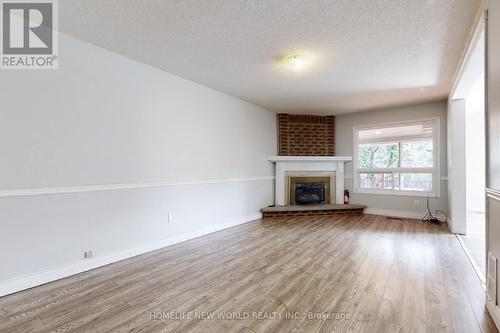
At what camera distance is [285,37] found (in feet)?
8.38

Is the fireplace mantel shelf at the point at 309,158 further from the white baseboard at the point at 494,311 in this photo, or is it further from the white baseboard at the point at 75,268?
the white baseboard at the point at 494,311

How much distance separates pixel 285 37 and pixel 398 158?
4256 millimetres

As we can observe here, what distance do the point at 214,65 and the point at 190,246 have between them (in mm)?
2463

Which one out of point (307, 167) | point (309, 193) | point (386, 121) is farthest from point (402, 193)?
point (307, 167)

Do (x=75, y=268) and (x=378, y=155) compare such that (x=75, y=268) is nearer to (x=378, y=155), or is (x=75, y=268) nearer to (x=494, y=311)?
(x=494, y=311)

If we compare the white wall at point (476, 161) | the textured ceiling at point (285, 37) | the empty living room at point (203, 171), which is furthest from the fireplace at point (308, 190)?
the white wall at point (476, 161)

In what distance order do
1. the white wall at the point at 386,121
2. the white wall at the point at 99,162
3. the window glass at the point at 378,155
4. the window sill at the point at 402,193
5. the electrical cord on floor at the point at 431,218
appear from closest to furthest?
the white wall at the point at 99,162, the electrical cord on floor at the point at 431,218, the white wall at the point at 386,121, the window sill at the point at 402,193, the window glass at the point at 378,155

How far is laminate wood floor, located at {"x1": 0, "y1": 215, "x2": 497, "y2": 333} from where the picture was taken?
1.71 meters

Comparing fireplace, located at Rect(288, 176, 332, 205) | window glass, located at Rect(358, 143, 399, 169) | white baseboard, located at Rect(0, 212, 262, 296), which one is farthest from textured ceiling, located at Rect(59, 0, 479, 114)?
fireplace, located at Rect(288, 176, 332, 205)

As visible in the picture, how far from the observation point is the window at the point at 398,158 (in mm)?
5078

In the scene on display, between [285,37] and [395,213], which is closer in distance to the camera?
[285,37]

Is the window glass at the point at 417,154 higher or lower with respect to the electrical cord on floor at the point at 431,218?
higher

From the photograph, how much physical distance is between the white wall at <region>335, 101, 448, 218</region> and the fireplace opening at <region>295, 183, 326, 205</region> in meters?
0.71

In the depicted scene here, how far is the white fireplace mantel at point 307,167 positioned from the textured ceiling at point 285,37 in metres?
2.21
